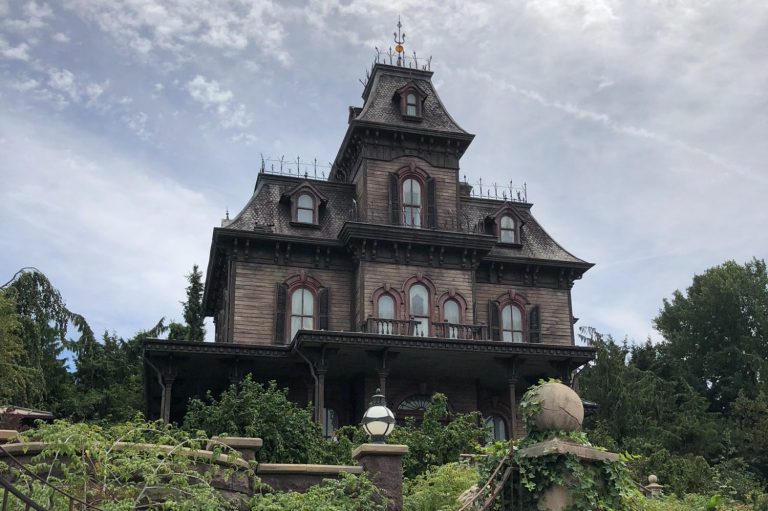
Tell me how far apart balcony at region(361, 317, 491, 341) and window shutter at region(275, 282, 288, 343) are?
242cm

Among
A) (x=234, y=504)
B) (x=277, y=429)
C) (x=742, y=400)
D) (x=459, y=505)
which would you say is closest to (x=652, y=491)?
(x=277, y=429)

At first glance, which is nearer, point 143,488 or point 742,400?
point 143,488

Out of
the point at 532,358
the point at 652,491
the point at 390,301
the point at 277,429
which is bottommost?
the point at 652,491

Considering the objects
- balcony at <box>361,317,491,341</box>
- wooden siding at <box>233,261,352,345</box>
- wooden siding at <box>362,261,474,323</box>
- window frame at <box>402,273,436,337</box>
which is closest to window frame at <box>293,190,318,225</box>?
wooden siding at <box>233,261,352,345</box>

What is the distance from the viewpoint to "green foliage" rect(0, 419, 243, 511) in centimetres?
862

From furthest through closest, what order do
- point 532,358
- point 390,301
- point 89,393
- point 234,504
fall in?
1. point 89,393
2. point 390,301
3. point 532,358
4. point 234,504

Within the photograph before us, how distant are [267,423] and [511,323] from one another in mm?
12954

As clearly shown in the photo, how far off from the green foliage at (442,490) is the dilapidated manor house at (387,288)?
1110 centimetres

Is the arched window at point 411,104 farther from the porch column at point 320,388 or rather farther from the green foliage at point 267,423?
the green foliage at point 267,423

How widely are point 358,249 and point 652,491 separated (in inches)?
496

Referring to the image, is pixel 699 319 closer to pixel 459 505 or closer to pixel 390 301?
pixel 390 301

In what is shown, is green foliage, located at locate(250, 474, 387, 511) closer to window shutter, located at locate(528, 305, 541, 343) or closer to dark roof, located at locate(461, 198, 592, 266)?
window shutter, located at locate(528, 305, 541, 343)

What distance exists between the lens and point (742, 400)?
4097cm

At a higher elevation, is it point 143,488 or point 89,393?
point 89,393
